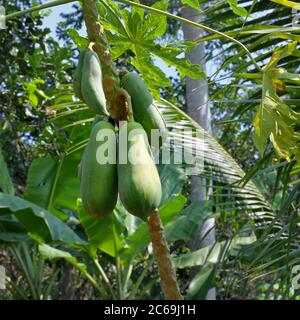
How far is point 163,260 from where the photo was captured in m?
1.20

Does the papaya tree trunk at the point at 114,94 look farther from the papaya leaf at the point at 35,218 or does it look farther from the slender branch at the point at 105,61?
the papaya leaf at the point at 35,218

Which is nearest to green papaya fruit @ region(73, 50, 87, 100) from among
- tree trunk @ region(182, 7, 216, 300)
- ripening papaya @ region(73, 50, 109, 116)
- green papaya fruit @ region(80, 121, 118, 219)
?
ripening papaya @ region(73, 50, 109, 116)

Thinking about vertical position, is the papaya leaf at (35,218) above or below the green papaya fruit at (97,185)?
below

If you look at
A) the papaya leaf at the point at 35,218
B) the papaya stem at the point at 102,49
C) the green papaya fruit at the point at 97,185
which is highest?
the papaya stem at the point at 102,49

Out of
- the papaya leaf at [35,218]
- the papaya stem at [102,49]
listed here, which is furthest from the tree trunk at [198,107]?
the papaya stem at [102,49]

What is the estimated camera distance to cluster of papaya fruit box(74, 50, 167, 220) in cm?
98

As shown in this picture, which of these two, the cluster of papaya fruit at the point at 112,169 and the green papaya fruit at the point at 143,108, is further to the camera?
the green papaya fruit at the point at 143,108

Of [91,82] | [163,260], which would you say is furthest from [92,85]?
[163,260]

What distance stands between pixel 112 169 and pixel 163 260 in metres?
0.28

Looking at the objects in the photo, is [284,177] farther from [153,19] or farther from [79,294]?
[79,294]

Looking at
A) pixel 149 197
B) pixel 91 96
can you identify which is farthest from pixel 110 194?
pixel 91 96

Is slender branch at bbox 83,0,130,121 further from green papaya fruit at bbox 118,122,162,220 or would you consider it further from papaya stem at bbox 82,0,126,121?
green papaya fruit at bbox 118,122,162,220

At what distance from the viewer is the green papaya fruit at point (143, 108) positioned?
1.15 meters
